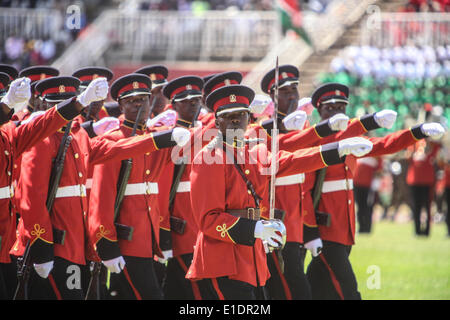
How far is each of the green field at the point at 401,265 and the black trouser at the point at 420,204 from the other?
0.69 ft

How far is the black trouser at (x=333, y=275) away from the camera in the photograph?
27.6 ft

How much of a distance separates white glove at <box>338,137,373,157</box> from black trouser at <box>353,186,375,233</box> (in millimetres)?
11937

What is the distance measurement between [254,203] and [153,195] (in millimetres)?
1518

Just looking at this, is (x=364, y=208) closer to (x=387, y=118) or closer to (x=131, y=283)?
(x=387, y=118)

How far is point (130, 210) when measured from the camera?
779 centimetres

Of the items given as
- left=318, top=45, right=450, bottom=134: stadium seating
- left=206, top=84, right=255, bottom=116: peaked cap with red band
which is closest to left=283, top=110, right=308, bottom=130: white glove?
left=206, top=84, right=255, bottom=116: peaked cap with red band

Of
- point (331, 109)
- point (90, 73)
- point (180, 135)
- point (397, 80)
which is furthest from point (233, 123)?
point (397, 80)

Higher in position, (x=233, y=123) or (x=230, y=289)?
(x=233, y=123)

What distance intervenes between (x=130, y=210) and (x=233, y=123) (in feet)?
4.97

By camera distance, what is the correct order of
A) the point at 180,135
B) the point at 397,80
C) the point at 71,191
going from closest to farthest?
the point at 180,135 → the point at 71,191 → the point at 397,80

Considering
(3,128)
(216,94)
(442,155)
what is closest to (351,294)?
(216,94)
